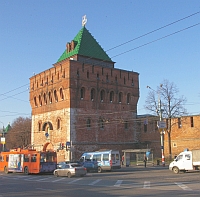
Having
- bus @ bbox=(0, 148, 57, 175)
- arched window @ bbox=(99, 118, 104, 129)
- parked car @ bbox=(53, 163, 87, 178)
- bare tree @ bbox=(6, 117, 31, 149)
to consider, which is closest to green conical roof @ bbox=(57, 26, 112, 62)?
arched window @ bbox=(99, 118, 104, 129)

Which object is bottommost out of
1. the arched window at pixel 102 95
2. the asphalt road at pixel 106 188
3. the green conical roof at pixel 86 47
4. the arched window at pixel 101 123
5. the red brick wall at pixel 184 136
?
the asphalt road at pixel 106 188

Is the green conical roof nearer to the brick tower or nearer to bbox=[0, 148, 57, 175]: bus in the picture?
the brick tower

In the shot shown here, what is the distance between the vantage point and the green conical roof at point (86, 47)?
50.9 metres

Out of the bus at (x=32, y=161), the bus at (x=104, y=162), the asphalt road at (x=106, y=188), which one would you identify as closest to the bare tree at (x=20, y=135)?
the bus at (x=32, y=161)

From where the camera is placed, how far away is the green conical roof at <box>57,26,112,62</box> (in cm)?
5088

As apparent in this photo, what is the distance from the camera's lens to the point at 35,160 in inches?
1179

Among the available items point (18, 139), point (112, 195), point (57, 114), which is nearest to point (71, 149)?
point (57, 114)

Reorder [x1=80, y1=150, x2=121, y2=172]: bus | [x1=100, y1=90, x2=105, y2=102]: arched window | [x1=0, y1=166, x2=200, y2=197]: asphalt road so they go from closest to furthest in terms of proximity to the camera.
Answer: [x1=0, y1=166, x2=200, y2=197]: asphalt road
[x1=80, y1=150, x2=121, y2=172]: bus
[x1=100, y1=90, x2=105, y2=102]: arched window

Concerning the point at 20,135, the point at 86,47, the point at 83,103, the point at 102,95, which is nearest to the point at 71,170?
the point at 83,103

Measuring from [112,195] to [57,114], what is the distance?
35.1 meters

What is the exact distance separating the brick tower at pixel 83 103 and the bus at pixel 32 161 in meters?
10.8

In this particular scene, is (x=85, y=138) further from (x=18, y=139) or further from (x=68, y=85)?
(x=18, y=139)

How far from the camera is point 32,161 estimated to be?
3025 cm

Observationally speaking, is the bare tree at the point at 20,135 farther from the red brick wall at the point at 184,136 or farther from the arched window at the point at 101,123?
the red brick wall at the point at 184,136
